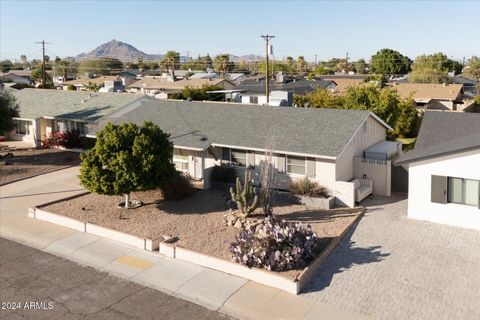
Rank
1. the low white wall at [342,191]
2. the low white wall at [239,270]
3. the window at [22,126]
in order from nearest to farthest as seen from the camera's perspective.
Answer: the low white wall at [239,270], the low white wall at [342,191], the window at [22,126]

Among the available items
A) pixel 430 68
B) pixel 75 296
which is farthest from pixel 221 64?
pixel 75 296

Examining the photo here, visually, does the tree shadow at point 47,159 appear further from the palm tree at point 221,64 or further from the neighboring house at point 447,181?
the palm tree at point 221,64

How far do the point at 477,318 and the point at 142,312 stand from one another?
10067 mm

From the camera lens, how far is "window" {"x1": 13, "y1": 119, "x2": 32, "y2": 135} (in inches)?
1640

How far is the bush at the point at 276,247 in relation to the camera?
53.3 ft

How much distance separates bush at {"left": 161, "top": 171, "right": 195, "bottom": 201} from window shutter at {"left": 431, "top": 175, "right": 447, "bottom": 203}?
12.6 metres

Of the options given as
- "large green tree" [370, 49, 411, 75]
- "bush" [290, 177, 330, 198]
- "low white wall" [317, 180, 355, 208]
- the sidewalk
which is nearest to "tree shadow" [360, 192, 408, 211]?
"low white wall" [317, 180, 355, 208]

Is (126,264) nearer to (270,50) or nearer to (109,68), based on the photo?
(270,50)

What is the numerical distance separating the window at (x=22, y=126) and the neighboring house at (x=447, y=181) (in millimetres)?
33529

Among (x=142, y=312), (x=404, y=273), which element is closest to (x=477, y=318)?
(x=404, y=273)

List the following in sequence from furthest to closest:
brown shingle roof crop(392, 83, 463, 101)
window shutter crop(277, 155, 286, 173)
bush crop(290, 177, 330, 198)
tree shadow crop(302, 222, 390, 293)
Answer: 1. brown shingle roof crop(392, 83, 463, 101)
2. window shutter crop(277, 155, 286, 173)
3. bush crop(290, 177, 330, 198)
4. tree shadow crop(302, 222, 390, 293)

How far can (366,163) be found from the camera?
25.6m

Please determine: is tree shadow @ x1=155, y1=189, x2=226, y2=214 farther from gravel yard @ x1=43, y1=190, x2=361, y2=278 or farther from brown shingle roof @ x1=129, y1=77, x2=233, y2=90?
brown shingle roof @ x1=129, y1=77, x2=233, y2=90

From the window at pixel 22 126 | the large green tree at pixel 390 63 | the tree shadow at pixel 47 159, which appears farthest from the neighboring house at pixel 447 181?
the large green tree at pixel 390 63
